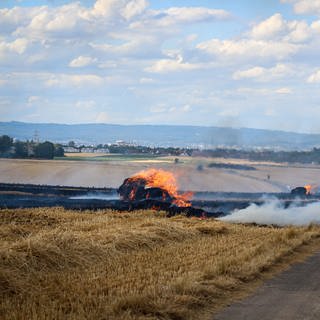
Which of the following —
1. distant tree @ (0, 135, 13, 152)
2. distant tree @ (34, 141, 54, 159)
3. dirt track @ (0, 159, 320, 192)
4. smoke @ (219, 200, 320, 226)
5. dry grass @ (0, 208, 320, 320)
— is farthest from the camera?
distant tree @ (34, 141, 54, 159)

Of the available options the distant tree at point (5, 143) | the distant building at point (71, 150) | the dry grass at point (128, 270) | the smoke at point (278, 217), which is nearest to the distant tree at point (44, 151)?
the distant tree at point (5, 143)

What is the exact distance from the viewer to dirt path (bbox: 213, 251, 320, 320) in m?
11.8

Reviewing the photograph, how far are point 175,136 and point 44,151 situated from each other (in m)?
83.7

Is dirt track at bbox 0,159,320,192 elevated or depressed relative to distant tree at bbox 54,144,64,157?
depressed

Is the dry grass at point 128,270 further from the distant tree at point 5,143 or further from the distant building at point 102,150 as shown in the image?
the distant building at point 102,150

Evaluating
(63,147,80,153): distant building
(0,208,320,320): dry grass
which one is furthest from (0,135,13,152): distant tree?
(0,208,320,320): dry grass

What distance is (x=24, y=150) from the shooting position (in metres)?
80.4

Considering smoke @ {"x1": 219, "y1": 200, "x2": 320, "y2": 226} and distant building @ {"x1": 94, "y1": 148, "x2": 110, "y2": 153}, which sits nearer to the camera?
smoke @ {"x1": 219, "y1": 200, "x2": 320, "y2": 226}

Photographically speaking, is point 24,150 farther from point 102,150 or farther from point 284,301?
point 284,301

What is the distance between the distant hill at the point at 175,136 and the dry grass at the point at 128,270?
36.6 meters

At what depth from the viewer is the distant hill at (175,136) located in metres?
61.1

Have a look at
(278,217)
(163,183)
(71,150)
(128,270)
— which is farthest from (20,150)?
(128,270)

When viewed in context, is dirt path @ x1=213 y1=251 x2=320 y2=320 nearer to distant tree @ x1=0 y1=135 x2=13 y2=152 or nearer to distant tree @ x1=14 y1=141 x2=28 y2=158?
distant tree @ x1=14 y1=141 x2=28 y2=158

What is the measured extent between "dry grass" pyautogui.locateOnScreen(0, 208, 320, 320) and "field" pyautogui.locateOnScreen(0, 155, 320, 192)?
Answer: 35.7 metres
